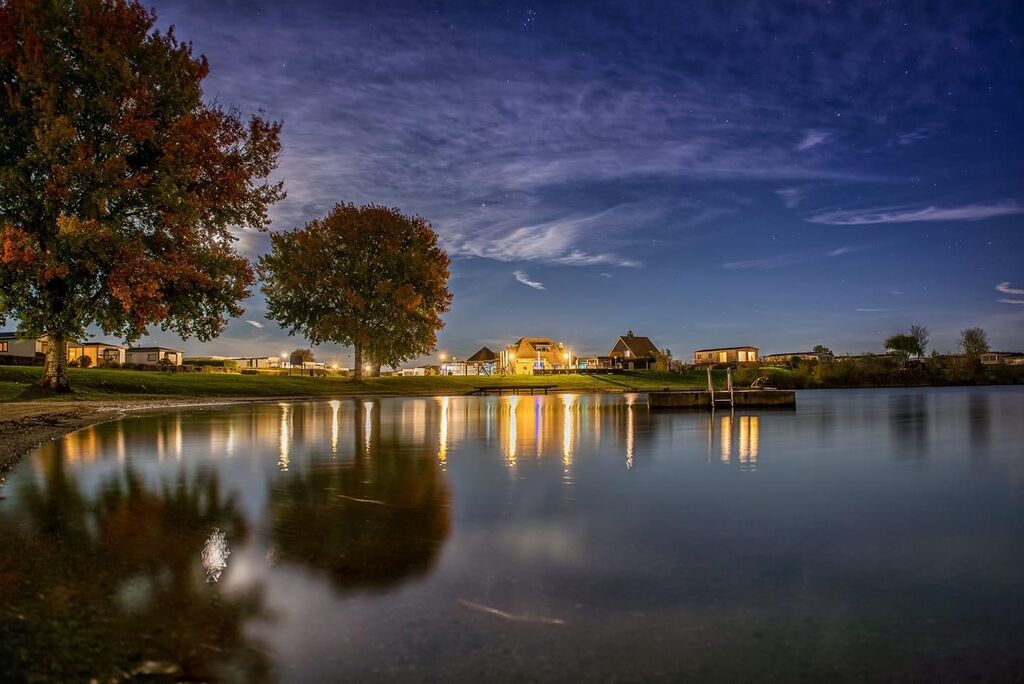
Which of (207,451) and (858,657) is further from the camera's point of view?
(207,451)

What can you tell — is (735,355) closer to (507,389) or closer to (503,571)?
(507,389)

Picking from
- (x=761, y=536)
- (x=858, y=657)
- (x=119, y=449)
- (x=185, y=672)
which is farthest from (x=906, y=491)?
(x=119, y=449)

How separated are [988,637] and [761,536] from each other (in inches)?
126

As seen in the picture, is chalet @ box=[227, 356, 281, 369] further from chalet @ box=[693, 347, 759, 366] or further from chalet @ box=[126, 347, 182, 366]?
chalet @ box=[693, 347, 759, 366]

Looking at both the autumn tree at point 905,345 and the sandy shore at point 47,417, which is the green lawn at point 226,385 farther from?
the autumn tree at point 905,345

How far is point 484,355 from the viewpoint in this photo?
148m

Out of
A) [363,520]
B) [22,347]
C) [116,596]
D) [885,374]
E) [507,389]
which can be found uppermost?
[22,347]

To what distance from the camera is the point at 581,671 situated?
4.06 m


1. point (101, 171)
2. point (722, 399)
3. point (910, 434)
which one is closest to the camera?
point (910, 434)

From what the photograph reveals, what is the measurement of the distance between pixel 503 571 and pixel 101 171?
3101cm

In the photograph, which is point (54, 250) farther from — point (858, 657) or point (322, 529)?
point (858, 657)

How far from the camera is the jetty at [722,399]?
3984 cm

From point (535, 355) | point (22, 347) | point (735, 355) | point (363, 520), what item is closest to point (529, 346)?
point (535, 355)

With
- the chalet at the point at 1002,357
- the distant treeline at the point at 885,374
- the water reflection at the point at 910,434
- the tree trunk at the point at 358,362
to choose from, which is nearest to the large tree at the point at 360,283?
the tree trunk at the point at 358,362
